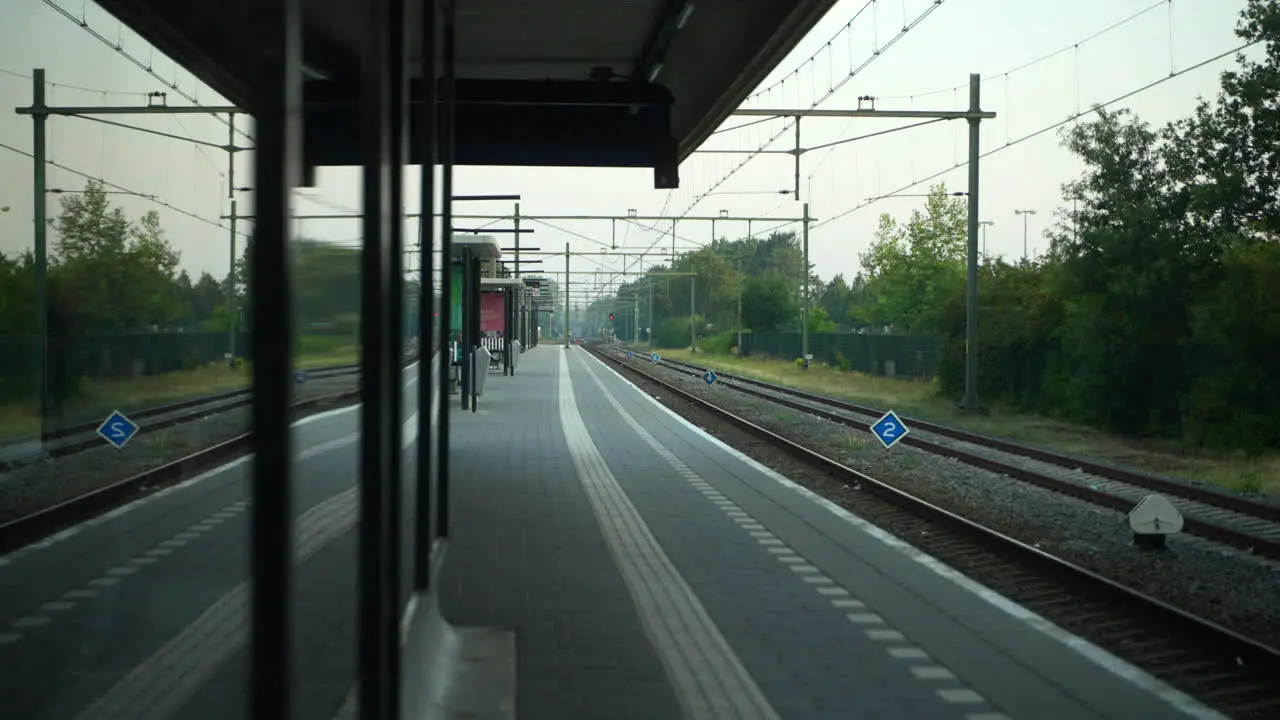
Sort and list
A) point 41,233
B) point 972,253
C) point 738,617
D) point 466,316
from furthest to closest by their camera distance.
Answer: point 972,253 < point 466,316 < point 738,617 < point 41,233

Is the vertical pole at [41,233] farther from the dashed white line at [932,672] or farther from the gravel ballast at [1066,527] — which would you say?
the gravel ballast at [1066,527]

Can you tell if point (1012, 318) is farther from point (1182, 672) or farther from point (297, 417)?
point (297, 417)

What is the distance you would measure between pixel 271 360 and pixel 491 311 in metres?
39.7

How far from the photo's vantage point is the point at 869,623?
7914 millimetres

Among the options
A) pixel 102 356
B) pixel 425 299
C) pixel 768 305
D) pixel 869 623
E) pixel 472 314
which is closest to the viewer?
pixel 102 356

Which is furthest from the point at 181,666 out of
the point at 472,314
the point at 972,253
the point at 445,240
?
the point at 972,253

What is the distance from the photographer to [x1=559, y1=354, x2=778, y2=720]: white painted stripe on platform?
240 inches

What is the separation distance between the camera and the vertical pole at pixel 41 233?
128 centimetres

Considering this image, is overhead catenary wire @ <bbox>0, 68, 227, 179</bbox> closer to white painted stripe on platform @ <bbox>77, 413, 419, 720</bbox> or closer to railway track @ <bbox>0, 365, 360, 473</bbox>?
railway track @ <bbox>0, 365, 360, 473</bbox>

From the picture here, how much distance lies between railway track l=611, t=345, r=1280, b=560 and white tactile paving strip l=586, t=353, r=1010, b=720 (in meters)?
3.90

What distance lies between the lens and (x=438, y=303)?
24.9ft

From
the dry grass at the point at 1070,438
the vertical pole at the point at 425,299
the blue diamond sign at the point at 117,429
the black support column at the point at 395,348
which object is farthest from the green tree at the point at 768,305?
the blue diamond sign at the point at 117,429

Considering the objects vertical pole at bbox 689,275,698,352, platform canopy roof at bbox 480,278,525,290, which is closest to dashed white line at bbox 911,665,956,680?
platform canopy roof at bbox 480,278,525,290

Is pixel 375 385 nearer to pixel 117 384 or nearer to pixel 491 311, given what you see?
pixel 117 384
